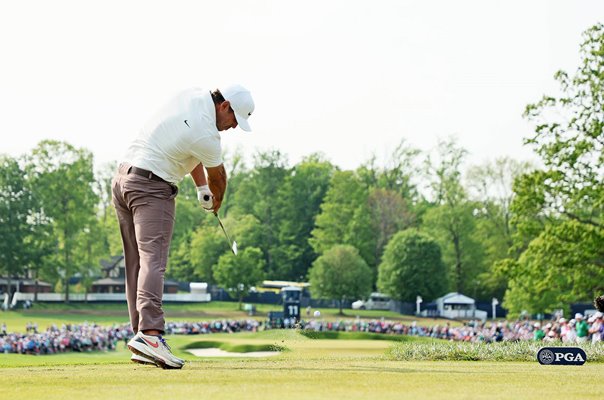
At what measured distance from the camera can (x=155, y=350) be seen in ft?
22.3

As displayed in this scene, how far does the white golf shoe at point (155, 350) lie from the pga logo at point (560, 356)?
280cm

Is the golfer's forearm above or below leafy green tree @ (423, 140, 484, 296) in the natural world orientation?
below

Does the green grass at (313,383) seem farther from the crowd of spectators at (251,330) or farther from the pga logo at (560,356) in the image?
the crowd of spectators at (251,330)

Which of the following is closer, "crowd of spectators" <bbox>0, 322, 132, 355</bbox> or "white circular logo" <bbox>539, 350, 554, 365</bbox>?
"white circular logo" <bbox>539, 350, 554, 365</bbox>

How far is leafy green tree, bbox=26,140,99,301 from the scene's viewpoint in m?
81.1

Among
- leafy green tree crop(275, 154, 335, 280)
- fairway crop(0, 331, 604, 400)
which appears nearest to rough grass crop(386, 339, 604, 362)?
fairway crop(0, 331, 604, 400)

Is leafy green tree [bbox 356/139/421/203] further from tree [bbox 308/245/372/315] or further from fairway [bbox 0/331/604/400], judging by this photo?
fairway [bbox 0/331/604/400]

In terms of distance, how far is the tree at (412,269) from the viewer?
271ft

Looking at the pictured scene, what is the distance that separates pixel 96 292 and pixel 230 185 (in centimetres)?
2241

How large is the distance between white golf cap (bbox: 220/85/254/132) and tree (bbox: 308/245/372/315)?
258 feet

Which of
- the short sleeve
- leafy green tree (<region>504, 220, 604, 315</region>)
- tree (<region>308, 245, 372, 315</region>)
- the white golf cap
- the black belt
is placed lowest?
the black belt

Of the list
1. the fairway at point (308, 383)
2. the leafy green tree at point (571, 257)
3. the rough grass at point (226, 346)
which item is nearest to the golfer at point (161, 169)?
the fairway at point (308, 383)

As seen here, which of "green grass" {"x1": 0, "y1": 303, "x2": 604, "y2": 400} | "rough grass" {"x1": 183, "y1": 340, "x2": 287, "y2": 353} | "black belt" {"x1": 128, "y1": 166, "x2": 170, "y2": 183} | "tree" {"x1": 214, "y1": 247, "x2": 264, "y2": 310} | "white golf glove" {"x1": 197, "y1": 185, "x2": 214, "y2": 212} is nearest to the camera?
"green grass" {"x1": 0, "y1": 303, "x2": 604, "y2": 400}

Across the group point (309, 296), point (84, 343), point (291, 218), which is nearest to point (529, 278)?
point (84, 343)
